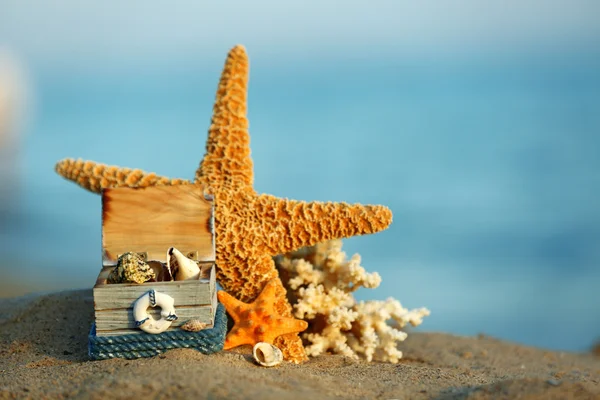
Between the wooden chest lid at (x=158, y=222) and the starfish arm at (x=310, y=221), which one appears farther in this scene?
the starfish arm at (x=310, y=221)

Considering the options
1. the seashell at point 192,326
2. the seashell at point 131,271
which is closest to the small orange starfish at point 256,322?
the seashell at point 192,326

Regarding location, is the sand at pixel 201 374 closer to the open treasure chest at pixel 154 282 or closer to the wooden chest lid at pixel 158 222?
the open treasure chest at pixel 154 282

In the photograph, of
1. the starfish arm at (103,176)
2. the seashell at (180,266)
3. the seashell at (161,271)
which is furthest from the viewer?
the starfish arm at (103,176)

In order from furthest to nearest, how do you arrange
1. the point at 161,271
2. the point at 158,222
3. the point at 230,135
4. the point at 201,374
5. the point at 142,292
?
the point at 230,135
the point at 158,222
the point at 161,271
the point at 142,292
the point at 201,374

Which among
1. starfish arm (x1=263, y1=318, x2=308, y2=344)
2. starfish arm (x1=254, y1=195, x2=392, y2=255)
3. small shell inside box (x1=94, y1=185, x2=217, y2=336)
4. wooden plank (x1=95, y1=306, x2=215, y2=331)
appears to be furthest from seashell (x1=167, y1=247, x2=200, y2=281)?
starfish arm (x1=254, y1=195, x2=392, y2=255)

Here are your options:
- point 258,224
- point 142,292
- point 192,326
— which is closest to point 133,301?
point 142,292

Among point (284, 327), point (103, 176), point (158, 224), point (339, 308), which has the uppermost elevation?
point (103, 176)

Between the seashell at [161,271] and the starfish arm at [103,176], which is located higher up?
the starfish arm at [103,176]

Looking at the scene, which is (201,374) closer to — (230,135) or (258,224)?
(258,224)
